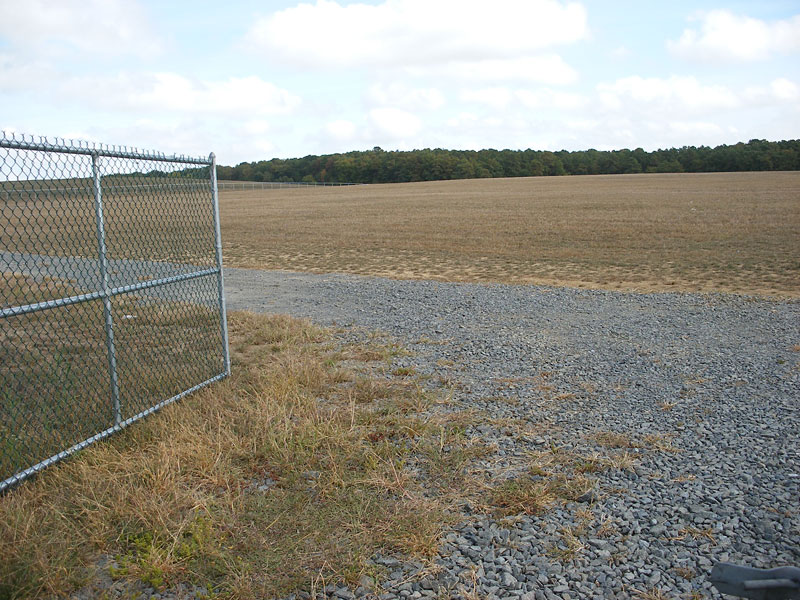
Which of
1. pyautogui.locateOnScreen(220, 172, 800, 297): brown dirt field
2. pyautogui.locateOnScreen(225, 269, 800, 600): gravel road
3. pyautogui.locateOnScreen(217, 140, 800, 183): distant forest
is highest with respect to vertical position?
pyautogui.locateOnScreen(217, 140, 800, 183): distant forest

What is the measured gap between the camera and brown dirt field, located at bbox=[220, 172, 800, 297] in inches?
603

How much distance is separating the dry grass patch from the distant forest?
94054 millimetres

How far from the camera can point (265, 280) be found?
578 inches

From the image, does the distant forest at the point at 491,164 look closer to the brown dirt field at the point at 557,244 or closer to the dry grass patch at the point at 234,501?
the brown dirt field at the point at 557,244

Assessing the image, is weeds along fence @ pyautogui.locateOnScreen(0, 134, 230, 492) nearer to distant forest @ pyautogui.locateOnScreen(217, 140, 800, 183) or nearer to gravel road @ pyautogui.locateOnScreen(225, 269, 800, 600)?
gravel road @ pyautogui.locateOnScreen(225, 269, 800, 600)

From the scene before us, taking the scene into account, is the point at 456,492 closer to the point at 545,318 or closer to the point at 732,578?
the point at 732,578

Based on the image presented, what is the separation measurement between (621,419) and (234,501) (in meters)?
3.45

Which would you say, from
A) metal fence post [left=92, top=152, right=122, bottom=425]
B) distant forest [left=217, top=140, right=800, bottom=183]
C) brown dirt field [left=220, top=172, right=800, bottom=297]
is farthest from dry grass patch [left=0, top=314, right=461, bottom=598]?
distant forest [left=217, top=140, right=800, bottom=183]

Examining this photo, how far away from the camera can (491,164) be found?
10731 centimetres

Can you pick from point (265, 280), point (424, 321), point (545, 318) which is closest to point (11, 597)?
point (424, 321)

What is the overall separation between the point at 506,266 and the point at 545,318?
744 centimetres

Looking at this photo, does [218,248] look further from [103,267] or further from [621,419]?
[621,419]

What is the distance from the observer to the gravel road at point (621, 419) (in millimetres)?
3521

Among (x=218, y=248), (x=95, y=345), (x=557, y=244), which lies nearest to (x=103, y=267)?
(x=218, y=248)
